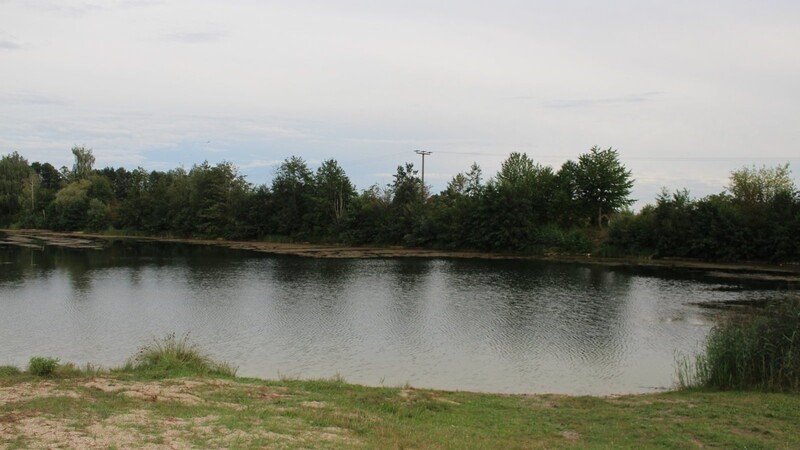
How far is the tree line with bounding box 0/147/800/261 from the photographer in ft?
160

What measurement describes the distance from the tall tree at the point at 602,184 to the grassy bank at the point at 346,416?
4750 cm

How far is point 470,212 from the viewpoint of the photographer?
Answer: 60.8m

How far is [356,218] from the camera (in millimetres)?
68500

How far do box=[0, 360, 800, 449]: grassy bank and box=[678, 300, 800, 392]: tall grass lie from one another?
0.79 m

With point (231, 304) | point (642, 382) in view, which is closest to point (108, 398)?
point (642, 382)

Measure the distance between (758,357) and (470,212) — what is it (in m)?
48.0

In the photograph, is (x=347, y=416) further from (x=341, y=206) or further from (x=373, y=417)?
(x=341, y=206)

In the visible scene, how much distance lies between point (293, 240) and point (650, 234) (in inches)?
1547

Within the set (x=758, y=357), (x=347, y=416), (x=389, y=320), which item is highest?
(x=758, y=357)

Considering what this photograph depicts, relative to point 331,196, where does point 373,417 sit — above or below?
below

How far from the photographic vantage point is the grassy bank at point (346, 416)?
27.2 ft

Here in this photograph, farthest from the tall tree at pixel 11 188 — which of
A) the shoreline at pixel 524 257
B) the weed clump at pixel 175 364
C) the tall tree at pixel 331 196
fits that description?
the weed clump at pixel 175 364

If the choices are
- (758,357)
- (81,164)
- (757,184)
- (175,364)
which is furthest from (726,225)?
(81,164)

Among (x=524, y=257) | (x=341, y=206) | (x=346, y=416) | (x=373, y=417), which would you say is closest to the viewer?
(x=346, y=416)
